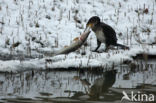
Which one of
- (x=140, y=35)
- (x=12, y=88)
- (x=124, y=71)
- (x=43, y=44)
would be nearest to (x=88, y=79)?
(x=124, y=71)

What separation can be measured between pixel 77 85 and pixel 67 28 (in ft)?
13.8

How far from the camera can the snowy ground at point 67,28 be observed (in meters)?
7.14

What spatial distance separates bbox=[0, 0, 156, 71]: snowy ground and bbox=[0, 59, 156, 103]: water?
17.4 inches

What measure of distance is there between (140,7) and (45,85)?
6669 mm

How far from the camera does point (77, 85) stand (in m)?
5.38

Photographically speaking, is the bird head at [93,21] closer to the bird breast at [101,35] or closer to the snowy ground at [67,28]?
the bird breast at [101,35]

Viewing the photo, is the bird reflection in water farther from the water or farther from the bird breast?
the bird breast

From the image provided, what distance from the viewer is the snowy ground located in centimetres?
714

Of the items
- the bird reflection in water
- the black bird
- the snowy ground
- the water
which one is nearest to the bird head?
the black bird

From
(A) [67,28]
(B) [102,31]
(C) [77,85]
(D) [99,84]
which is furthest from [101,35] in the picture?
(C) [77,85]

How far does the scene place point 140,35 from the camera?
9586mm

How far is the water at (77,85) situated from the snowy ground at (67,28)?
17.4 inches

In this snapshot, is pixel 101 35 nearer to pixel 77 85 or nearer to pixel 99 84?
pixel 99 84

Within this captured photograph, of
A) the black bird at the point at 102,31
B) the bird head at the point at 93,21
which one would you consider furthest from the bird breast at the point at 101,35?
the bird head at the point at 93,21
